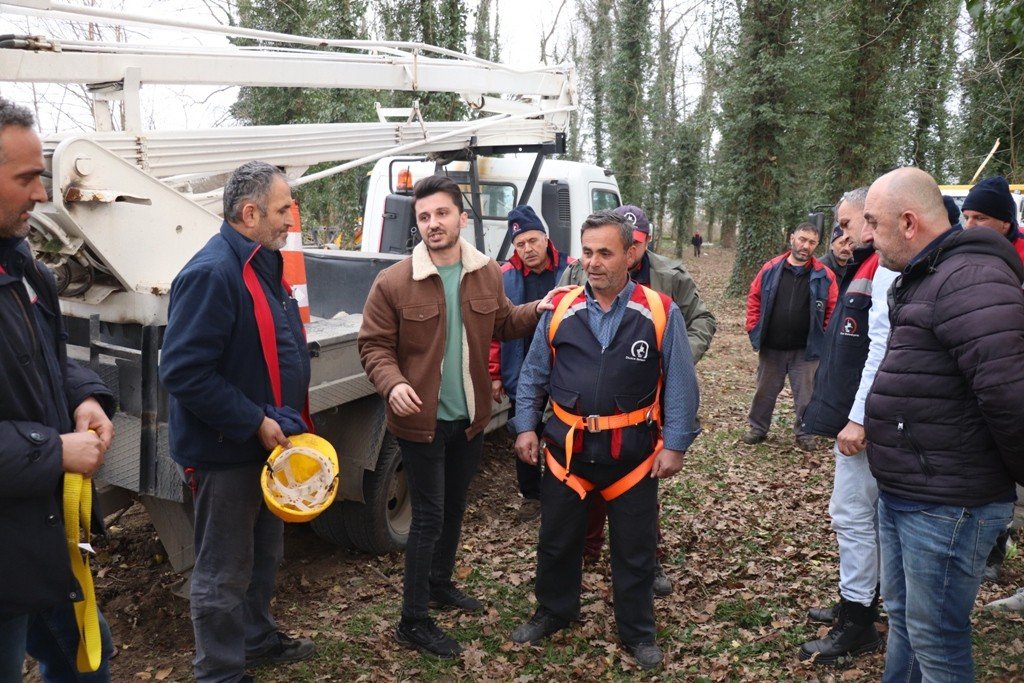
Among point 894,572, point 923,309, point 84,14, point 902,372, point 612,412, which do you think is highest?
point 84,14

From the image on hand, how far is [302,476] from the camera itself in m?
3.21

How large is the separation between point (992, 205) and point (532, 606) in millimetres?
3206

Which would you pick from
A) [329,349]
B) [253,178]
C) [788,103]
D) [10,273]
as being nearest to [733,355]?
[788,103]

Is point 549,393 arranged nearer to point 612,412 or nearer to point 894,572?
point 612,412

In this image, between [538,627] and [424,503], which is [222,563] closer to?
[424,503]

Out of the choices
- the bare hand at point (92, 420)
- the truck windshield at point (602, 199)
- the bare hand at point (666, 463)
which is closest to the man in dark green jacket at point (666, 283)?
the bare hand at point (666, 463)

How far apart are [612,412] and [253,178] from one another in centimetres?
189

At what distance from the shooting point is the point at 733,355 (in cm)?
1269

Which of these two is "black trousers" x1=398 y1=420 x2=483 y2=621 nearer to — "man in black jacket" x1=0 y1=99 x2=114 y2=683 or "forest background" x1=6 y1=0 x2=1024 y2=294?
"man in black jacket" x1=0 y1=99 x2=114 y2=683

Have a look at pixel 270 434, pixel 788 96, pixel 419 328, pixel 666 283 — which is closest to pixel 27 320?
pixel 270 434

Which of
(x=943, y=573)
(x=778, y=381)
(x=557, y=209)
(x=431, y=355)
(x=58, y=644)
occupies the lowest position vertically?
(x=778, y=381)

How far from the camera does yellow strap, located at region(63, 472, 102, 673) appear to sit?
235 centimetres

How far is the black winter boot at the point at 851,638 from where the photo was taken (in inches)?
149

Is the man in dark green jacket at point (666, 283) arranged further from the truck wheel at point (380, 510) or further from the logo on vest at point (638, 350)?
the truck wheel at point (380, 510)
